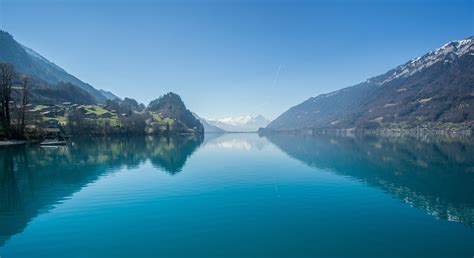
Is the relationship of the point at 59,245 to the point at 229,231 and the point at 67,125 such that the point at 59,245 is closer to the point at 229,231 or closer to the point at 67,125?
the point at 229,231

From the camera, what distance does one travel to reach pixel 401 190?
37.0m

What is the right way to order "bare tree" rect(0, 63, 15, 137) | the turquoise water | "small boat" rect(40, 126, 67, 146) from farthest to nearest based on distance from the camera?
1. "small boat" rect(40, 126, 67, 146)
2. "bare tree" rect(0, 63, 15, 137)
3. the turquoise water

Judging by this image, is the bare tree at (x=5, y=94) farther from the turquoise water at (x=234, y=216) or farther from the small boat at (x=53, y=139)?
the turquoise water at (x=234, y=216)

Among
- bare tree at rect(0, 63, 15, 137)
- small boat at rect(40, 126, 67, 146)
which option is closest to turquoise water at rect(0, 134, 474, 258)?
small boat at rect(40, 126, 67, 146)

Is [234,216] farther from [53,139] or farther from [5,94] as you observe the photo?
[53,139]

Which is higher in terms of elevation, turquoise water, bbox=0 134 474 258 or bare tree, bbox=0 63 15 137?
bare tree, bbox=0 63 15 137

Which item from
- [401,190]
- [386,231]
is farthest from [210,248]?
[401,190]

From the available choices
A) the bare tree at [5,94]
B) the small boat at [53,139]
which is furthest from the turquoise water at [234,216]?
the bare tree at [5,94]

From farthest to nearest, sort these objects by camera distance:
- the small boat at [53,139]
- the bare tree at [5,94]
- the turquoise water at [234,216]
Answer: the small boat at [53,139], the bare tree at [5,94], the turquoise water at [234,216]

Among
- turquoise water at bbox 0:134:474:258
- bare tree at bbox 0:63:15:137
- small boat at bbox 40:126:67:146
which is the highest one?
bare tree at bbox 0:63:15:137

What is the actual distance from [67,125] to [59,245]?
643 feet

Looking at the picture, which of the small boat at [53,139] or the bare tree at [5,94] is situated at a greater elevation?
the bare tree at [5,94]

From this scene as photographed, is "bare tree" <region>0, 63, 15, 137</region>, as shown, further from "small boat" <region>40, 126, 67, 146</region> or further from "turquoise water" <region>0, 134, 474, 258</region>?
"turquoise water" <region>0, 134, 474, 258</region>

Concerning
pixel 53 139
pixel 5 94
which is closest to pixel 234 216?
pixel 5 94
